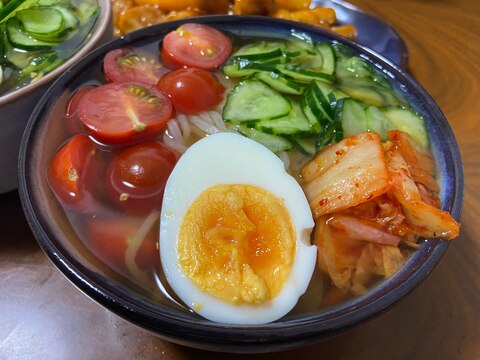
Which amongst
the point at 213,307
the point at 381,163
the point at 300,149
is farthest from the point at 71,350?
the point at 381,163

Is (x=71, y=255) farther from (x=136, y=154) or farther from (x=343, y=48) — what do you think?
(x=343, y=48)

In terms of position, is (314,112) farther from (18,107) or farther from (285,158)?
(18,107)

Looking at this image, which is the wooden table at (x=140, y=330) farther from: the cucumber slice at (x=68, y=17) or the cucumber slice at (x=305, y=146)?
the cucumber slice at (x=68, y=17)

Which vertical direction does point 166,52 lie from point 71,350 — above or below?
above

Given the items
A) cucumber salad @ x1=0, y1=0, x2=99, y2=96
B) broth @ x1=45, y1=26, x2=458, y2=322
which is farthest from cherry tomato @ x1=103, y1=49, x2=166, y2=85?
cucumber salad @ x1=0, y1=0, x2=99, y2=96

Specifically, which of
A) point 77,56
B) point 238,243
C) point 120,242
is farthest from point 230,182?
point 77,56
